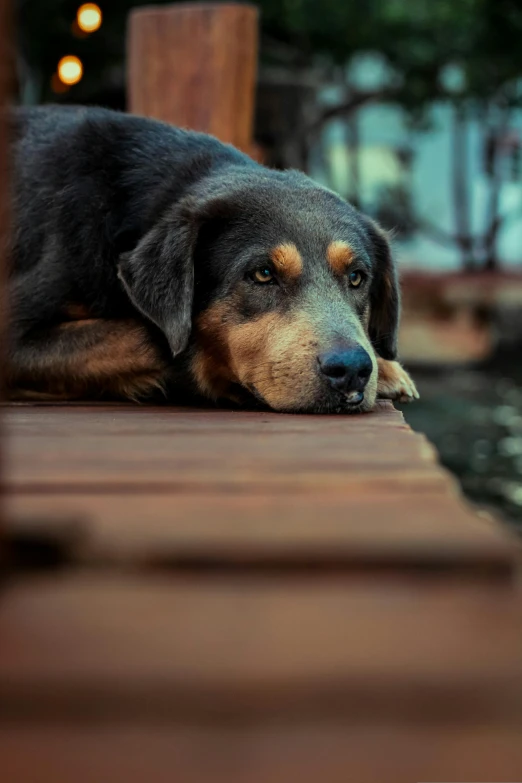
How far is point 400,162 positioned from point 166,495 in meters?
22.2

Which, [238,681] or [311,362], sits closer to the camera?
[238,681]

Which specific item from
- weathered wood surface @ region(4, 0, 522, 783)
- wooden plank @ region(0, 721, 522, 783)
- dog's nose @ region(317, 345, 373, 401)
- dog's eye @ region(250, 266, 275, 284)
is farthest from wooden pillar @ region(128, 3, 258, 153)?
wooden plank @ region(0, 721, 522, 783)

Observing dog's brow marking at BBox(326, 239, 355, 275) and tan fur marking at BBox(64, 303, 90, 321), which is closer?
dog's brow marking at BBox(326, 239, 355, 275)

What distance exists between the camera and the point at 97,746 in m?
1.31

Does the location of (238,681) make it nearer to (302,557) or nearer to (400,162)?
(302,557)

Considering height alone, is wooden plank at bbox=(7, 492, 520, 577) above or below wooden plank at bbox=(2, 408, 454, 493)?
above

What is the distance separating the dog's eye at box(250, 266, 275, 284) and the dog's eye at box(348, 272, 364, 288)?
317mm

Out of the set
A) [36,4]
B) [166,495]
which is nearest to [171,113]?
[166,495]

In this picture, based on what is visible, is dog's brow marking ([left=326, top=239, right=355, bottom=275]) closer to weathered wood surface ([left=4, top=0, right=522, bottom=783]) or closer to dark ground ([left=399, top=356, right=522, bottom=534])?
weathered wood surface ([left=4, top=0, right=522, bottom=783])

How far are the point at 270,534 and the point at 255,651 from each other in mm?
267

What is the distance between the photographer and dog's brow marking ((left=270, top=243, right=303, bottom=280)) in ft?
12.9

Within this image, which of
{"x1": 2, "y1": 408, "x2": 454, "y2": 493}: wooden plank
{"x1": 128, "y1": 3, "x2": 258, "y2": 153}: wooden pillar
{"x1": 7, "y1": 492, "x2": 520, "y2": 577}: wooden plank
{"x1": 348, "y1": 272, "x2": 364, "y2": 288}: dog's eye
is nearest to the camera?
{"x1": 7, "y1": 492, "x2": 520, "y2": 577}: wooden plank

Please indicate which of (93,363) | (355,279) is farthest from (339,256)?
(93,363)

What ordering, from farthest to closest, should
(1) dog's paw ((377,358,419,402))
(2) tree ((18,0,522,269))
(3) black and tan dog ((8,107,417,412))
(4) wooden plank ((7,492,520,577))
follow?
(2) tree ((18,0,522,269)) < (1) dog's paw ((377,358,419,402)) < (3) black and tan dog ((8,107,417,412)) < (4) wooden plank ((7,492,520,577))
